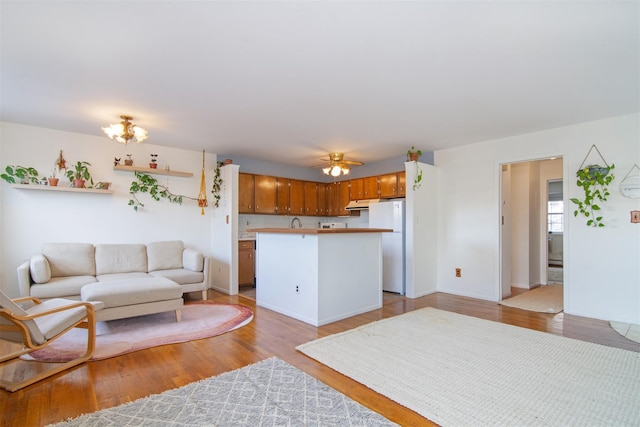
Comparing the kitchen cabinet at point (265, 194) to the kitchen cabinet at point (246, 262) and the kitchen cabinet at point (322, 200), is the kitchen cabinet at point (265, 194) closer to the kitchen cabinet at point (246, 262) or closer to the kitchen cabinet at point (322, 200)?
the kitchen cabinet at point (246, 262)

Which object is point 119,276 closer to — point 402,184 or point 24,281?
point 24,281

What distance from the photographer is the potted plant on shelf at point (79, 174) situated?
4543 mm

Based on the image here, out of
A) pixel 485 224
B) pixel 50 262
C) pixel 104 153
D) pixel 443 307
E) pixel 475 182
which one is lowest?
pixel 443 307

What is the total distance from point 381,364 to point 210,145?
429 cm

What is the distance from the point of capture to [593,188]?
4.06 m

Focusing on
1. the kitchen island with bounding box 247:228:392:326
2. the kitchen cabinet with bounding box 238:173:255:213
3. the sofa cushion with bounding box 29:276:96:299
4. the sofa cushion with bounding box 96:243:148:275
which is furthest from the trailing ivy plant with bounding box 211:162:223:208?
the sofa cushion with bounding box 29:276:96:299

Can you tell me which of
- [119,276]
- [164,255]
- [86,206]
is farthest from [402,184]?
[86,206]

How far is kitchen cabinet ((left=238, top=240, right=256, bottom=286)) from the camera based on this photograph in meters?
5.77

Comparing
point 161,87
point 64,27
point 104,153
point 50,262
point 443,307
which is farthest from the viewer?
point 104,153

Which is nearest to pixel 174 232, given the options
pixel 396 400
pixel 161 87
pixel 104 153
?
pixel 104 153

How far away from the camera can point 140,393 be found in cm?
227

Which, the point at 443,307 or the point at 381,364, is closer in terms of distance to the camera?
the point at 381,364

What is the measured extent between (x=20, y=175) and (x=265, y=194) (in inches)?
142

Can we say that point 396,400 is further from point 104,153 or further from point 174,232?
point 104,153
